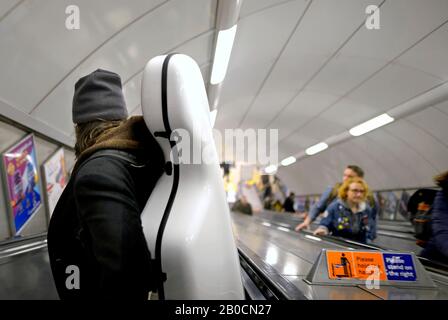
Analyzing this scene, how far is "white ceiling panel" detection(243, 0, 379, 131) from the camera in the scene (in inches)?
182

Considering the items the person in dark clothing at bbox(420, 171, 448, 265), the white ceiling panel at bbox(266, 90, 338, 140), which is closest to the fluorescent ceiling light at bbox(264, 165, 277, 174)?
the white ceiling panel at bbox(266, 90, 338, 140)

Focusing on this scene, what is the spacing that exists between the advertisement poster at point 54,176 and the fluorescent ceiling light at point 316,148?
9.46 metres

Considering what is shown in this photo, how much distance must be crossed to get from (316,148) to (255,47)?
7.51 meters

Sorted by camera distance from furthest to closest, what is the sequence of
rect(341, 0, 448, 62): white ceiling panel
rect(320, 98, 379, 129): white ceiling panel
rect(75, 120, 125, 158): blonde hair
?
rect(320, 98, 379, 129): white ceiling panel
rect(341, 0, 448, 62): white ceiling panel
rect(75, 120, 125, 158): blonde hair

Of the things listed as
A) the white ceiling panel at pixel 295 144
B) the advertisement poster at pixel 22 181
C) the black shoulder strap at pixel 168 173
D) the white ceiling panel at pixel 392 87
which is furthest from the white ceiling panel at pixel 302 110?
the black shoulder strap at pixel 168 173

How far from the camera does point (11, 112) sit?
2850mm

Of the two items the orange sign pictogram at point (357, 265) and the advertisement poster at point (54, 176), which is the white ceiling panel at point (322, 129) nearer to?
the advertisement poster at point (54, 176)

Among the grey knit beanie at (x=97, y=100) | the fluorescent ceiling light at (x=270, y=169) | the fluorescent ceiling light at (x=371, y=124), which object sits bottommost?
the grey knit beanie at (x=97, y=100)

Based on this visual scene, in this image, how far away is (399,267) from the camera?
5.60 ft

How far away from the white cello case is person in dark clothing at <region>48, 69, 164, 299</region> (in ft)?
0.29

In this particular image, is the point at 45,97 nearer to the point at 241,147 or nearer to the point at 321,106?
the point at 321,106

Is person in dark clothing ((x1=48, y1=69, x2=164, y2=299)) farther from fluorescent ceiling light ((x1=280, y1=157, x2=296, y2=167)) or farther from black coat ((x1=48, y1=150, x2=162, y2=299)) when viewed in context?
fluorescent ceiling light ((x1=280, y1=157, x2=296, y2=167))

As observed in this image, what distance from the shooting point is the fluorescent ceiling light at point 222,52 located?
448 centimetres
